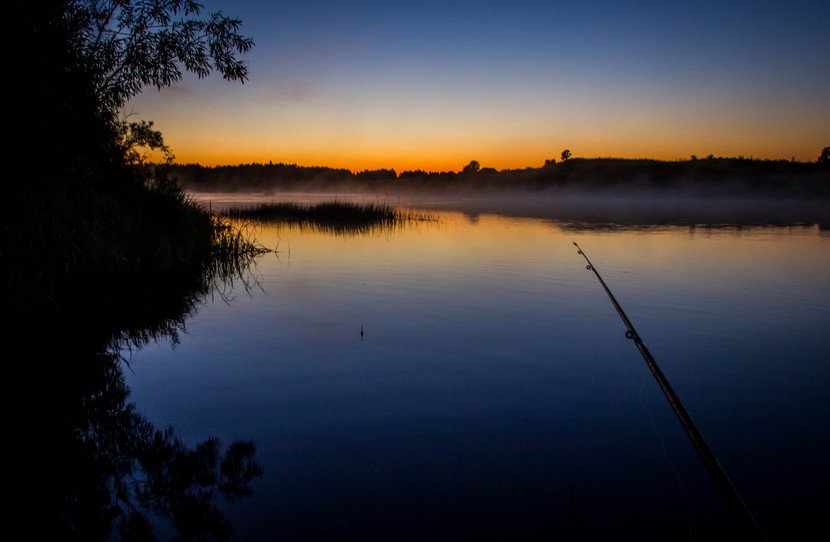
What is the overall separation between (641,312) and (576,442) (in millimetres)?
6851

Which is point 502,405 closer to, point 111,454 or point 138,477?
point 138,477

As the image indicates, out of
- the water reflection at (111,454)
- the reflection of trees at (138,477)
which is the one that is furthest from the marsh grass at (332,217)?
the reflection of trees at (138,477)

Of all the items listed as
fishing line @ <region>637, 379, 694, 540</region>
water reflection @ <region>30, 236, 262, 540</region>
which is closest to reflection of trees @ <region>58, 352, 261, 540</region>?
water reflection @ <region>30, 236, 262, 540</region>

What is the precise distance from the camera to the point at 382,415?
5.76m

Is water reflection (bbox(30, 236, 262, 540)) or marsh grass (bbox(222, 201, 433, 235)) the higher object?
marsh grass (bbox(222, 201, 433, 235))

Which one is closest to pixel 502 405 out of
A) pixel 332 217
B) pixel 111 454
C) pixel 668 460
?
pixel 668 460

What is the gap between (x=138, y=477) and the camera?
173 inches

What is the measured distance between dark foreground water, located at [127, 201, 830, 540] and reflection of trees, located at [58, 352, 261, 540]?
24 cm

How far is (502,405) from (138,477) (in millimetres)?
3933

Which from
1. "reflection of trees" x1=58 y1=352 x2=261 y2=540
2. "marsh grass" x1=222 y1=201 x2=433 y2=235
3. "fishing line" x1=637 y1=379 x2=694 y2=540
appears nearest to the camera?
"reflection of trees" x1=58 y1=352 x2=261 y2=540

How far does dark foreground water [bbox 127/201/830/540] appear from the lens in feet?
13.2

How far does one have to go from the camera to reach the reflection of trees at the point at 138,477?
379cm

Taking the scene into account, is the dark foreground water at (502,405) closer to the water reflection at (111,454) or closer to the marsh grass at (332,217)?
the water reflection at (111,454)

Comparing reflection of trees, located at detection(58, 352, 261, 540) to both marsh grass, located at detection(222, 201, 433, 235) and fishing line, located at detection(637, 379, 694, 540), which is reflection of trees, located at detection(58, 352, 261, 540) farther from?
marsh grass, located at detection(222, 201, 433, 235)
